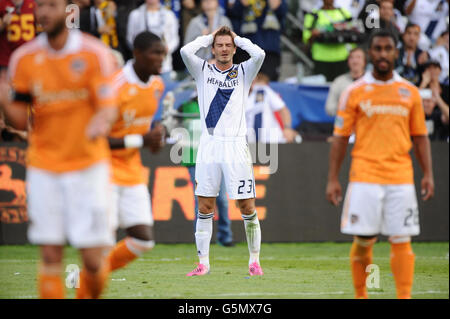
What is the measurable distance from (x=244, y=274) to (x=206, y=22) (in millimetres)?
6902

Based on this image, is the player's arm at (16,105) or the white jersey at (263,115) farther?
the white jersey at (263,115)

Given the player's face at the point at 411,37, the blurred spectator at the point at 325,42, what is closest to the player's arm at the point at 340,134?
the blurred spectator at the point at 325,42

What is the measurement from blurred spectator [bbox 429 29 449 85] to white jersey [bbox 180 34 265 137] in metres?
7.80

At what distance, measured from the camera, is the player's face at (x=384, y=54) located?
7.91 metres

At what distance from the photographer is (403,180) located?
7949 mm

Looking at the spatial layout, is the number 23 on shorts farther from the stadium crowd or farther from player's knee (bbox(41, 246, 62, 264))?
the stadium crowd

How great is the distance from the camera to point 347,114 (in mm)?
8055

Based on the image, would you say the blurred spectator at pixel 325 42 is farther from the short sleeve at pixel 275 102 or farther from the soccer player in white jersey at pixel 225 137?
the soccer player in white jersey at pixel 225 137

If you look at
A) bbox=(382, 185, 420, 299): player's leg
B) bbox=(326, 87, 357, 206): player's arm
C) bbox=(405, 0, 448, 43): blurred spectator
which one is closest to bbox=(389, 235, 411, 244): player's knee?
bbox=(382, 185, 420, 299): player's leg

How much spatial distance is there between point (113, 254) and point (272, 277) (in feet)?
10.1

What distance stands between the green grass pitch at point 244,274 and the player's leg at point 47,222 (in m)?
2.52

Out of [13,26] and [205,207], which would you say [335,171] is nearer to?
[205,207]

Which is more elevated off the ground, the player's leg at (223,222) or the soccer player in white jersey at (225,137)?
the soccer player in white jersey at (225,137)

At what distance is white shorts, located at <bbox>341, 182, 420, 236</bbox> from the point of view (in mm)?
7895
